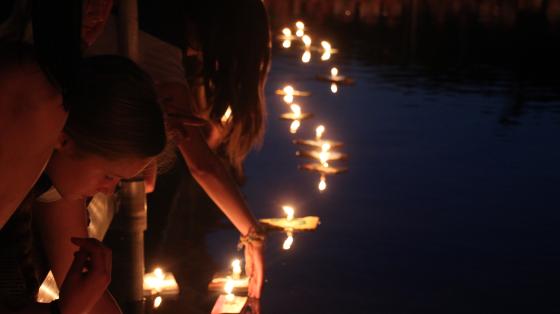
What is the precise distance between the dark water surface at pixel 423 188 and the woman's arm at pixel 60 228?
142 centimetres

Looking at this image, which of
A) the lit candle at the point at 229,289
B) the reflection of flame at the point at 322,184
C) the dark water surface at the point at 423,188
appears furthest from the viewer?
the reflection of flame at the point at 322,184

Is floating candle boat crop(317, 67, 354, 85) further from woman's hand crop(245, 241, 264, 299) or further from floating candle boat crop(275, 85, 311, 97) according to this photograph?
woman's hand crop(245, 241, 264, 299)

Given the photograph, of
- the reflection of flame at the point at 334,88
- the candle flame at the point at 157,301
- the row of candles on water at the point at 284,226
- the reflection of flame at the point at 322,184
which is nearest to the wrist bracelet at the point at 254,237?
the row of candles on water at the point at 284,226

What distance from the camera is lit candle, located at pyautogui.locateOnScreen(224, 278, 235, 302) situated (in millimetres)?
3955

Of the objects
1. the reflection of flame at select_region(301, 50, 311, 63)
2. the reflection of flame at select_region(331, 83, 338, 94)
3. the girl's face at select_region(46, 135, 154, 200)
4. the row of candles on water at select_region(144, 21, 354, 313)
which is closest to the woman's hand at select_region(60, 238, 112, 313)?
the girl's face at select_region(46, 135, 154, 200)

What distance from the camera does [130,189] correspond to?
3.11 meters

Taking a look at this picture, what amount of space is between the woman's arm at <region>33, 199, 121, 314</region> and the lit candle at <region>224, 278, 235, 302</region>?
1.24m

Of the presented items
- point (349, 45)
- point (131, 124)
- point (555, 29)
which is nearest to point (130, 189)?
point (131, 124)

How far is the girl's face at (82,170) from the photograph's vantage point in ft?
7.56

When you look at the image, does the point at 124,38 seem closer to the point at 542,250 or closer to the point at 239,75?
the point at 239,75

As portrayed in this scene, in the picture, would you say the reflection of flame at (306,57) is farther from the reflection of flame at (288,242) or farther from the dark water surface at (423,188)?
the reflection of flame at (288,242)

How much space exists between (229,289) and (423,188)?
2484 mm

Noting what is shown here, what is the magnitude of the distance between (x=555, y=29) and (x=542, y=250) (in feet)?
42.7

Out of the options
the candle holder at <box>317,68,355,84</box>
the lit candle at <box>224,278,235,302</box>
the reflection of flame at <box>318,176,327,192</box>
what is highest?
the candle holder at <box>317,68,355,84</box>
